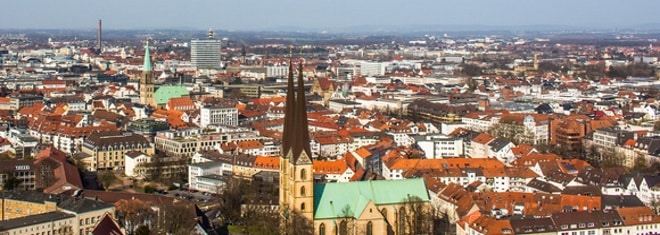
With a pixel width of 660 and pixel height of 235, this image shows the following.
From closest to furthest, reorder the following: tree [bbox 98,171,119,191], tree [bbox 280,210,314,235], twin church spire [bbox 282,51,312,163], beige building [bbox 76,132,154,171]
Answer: twin church spire [bbox 282,51,312,163] < tree [bbox 280,210,314,235] < tree [bbox 98,171,119,191] < beige building [bbox 76,132,154,171]

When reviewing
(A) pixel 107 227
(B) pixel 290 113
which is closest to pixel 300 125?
(B) pixel 290 113

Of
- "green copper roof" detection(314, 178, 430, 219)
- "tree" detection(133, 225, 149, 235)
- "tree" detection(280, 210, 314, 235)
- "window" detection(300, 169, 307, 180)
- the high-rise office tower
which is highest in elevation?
the high-rise office tower

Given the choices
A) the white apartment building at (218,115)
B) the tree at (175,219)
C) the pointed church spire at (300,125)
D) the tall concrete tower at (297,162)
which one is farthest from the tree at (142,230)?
the white apartment building at (218,115)

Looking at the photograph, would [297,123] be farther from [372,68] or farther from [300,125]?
[372,68]

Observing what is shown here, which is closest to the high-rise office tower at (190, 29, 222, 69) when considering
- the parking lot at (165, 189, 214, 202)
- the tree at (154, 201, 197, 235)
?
the parking lot at (165, 189, 214, 202)

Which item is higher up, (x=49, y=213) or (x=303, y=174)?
(x=303, y=174)

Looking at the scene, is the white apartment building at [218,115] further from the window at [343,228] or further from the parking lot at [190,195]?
the window at [343,228]

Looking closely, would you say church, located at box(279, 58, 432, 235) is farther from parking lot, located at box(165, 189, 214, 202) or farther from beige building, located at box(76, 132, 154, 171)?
beige building, located at box(76, 132, 154, 171)

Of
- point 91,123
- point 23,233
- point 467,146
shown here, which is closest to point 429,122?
point 467,146
